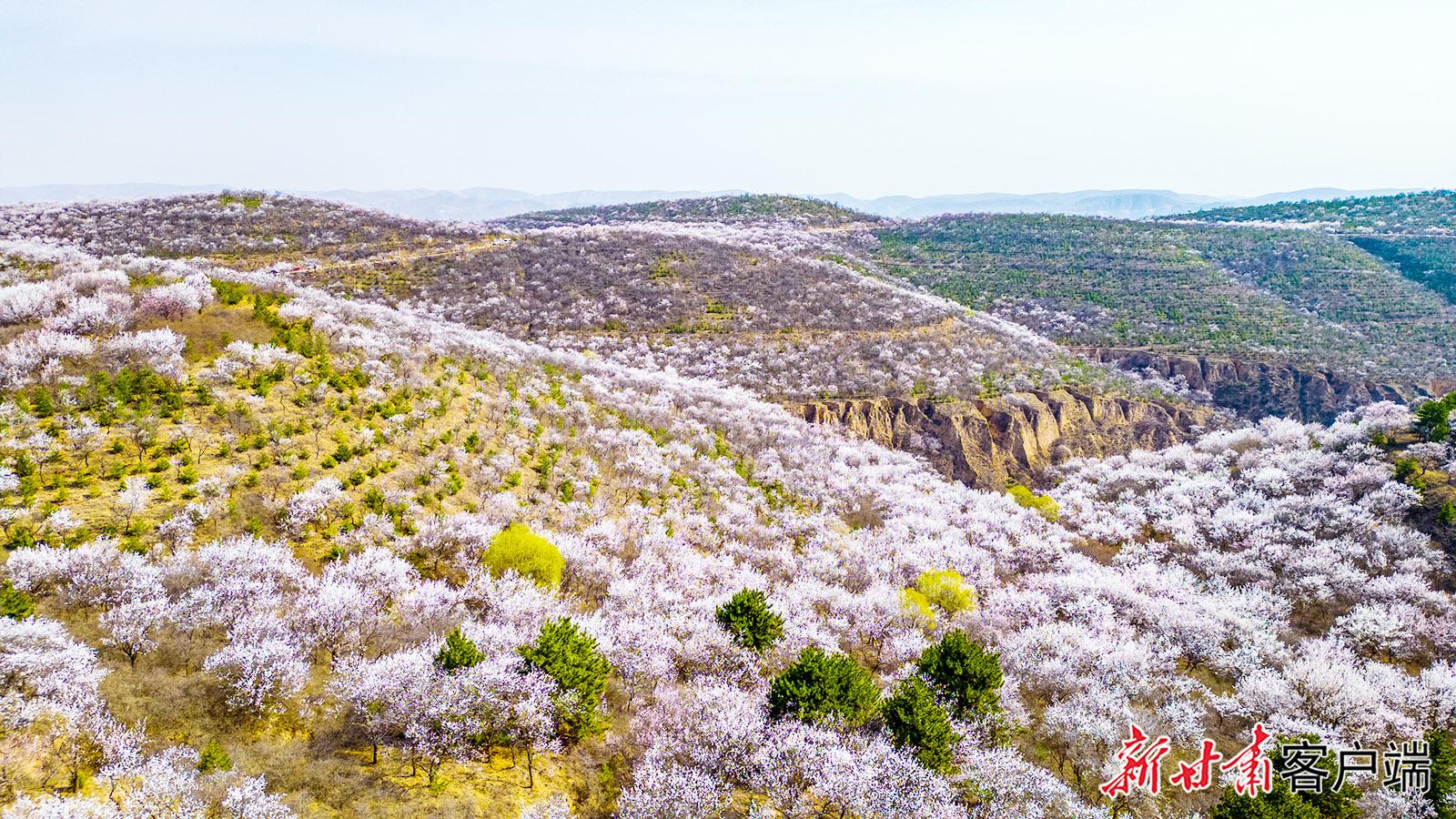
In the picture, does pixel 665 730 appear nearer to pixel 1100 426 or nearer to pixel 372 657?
pixel 372 657

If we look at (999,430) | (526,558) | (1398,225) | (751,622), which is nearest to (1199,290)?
(999,430)

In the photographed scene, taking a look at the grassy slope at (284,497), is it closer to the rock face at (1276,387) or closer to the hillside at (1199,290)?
the rock face at (1276,387)

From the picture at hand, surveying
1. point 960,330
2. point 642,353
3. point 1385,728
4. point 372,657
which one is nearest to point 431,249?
point 642,353

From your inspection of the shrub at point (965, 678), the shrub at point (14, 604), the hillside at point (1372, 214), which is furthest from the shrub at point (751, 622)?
the hillside at point (1372, 214)

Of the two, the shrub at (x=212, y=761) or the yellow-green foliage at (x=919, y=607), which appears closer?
the shrub at (x=212, y=761)

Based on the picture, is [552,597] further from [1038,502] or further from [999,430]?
[999,430]

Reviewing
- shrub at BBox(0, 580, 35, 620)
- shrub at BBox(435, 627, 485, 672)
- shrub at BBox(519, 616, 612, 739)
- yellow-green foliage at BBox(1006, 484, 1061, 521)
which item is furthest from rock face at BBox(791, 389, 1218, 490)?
shrub at BBox(0, 580, 35, 620)
